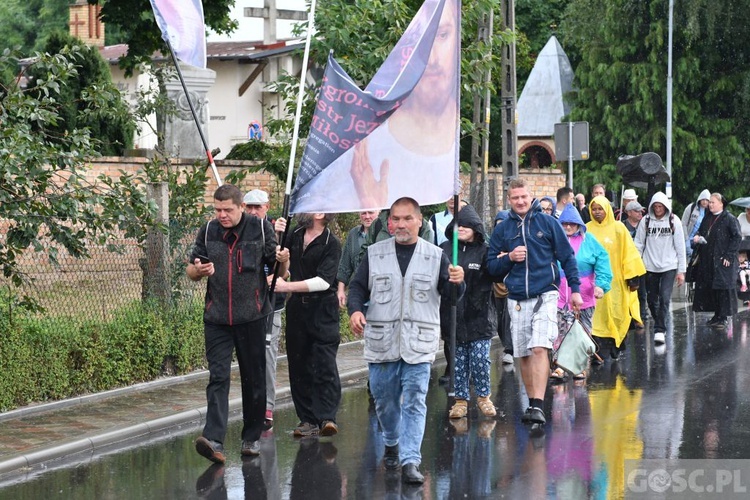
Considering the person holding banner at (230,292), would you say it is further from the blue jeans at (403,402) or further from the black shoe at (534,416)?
the black shoe at (534,416)

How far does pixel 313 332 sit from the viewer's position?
1003 centimetres

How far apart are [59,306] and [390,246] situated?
417cm

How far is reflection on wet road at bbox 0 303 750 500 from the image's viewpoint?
26.7 ft

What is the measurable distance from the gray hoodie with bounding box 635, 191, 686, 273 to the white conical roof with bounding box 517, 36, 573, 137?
1510 inches

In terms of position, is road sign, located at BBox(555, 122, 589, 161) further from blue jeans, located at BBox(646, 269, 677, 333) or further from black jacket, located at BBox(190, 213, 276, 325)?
black jacket, located at BBox(190, 213, 276, 325)

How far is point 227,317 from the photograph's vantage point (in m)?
8.96

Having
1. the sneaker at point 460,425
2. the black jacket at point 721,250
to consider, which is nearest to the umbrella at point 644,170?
the black jacket at point 721,250

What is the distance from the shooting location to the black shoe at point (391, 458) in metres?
8.69

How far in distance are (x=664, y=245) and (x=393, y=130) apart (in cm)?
901

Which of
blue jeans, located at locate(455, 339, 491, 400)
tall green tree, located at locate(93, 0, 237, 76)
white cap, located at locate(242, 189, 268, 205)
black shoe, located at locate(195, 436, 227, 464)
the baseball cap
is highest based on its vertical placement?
tall green tree, located at locate(93, 0, 237, 76)

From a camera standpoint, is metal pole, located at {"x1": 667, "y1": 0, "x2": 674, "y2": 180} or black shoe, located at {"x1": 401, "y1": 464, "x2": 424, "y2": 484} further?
metal pole, located at {"x1": 667, "y1": 0, "x2": 674, "y2": 180}

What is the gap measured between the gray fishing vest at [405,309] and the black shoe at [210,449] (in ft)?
4.03

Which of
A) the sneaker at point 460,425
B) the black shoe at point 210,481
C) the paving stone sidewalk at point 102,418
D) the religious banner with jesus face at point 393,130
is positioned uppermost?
the religious banner with jesus face at point 393,130

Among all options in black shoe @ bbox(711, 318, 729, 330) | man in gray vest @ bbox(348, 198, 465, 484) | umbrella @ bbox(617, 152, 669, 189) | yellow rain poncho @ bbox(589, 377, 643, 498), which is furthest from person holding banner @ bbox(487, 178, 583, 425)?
umbrella @ bbox(617, 152, 669, 189)
